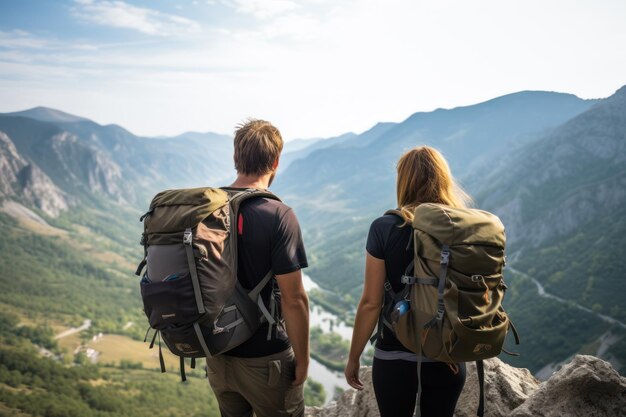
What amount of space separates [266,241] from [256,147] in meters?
0.84

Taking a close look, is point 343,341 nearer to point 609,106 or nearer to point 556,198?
point 556,198

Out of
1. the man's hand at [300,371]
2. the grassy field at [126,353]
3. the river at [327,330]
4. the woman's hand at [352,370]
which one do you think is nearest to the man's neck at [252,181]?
the man's hand at [300,371]

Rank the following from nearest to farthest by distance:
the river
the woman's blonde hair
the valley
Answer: the woman's blonde hair
the valley
the river

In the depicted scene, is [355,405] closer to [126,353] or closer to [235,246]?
[235,246]

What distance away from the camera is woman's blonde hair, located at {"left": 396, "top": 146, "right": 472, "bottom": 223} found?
405 cm

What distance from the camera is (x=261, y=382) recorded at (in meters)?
3.86

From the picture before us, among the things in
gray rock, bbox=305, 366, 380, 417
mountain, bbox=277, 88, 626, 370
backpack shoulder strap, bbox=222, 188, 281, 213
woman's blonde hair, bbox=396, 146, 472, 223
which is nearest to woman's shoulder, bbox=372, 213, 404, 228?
woman's blonde hair, bbox=396, 146, 472, 223

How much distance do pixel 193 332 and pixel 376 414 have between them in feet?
15.1

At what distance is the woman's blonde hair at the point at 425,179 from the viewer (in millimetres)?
4051

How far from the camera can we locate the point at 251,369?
3854mm

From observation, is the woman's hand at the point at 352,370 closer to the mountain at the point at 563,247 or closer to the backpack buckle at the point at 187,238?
the backpack buckle at the point at 187,238

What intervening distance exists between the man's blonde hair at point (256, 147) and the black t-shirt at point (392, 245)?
110cm

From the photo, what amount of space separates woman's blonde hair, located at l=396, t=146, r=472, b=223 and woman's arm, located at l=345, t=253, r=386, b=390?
1.96ft

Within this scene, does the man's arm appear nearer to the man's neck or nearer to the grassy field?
the man's neck
